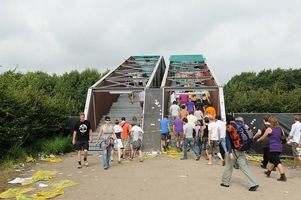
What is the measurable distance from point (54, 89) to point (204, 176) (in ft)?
92.4

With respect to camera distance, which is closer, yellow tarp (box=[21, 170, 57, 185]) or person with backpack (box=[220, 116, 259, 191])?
person with backpack (box=[220, 116, 259, 191])

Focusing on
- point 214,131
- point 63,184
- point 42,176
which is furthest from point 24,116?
point 214,131

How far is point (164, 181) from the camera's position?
24.6 feet

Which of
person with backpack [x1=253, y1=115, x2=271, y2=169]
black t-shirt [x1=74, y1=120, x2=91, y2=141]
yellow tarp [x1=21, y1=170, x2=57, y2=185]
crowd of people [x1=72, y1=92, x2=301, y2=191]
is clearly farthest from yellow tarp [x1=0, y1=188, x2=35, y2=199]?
person with backpack [x1=253, y1=115, x2=271, y2=169]

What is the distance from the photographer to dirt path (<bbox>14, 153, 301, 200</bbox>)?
633 centimetres

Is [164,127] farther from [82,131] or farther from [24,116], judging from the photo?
[24,116]

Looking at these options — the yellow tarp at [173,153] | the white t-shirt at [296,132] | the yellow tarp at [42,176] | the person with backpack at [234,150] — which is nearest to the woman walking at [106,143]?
the yellow tarp at [42,176]

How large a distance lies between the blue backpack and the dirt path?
100 cm

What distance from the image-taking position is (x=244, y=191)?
659 cm

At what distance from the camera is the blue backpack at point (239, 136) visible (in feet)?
22.1

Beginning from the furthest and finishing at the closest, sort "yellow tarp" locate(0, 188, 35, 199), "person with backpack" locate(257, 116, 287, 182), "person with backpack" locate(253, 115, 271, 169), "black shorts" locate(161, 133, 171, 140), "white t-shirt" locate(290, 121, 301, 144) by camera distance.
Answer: "black shorts" locate(161, 133, 171, 140) < "white t-shirt" locate(290, 121, 301, 144) < "person with backpack" locate(253, 115, 271, 169) < "person with backpack" locate(257, 116, 287, 182) < "yellow tarp" locate(0, 188, 35, 199)

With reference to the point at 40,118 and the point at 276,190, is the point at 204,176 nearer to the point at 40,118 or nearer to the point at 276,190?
the point at 276,190

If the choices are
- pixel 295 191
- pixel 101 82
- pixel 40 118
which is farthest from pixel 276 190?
pixel 101 82

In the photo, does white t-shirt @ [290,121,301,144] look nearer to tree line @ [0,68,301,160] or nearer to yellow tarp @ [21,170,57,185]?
yellow tarp @ [21,170,57,185]
